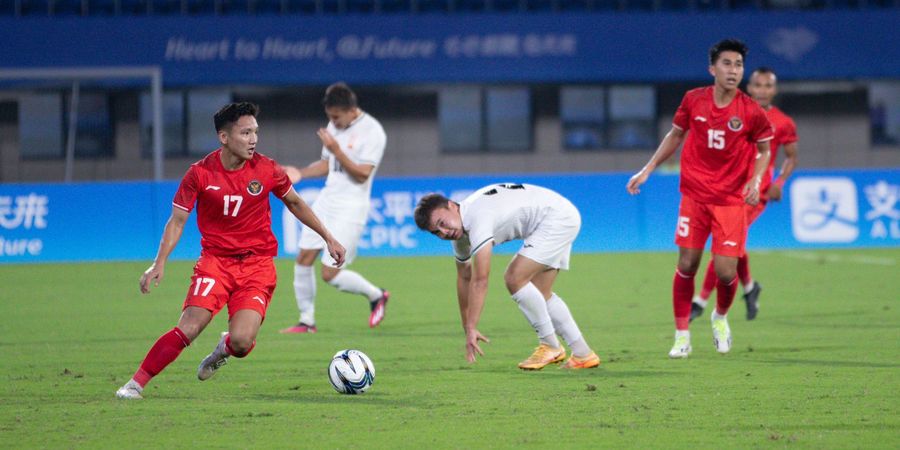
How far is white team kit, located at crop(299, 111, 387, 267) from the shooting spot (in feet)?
40.5

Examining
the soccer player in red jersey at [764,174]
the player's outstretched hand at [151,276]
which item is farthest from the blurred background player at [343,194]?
the player's outstretched hand at [151,276]

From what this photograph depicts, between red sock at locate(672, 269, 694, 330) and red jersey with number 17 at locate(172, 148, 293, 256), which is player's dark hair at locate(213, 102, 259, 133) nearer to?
red jersey with number 17 at locate(172, 148, 293, 256)

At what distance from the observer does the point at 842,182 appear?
21.1 metres

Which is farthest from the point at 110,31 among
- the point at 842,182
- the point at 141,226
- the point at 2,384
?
the point at 2,384

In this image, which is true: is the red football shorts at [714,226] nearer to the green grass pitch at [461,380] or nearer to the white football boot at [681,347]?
the white football boot at [681,347]

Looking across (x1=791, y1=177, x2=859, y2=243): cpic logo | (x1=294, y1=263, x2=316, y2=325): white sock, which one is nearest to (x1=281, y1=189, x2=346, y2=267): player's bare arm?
(x1=294, y1=263, x2=316, y2=325): white sock

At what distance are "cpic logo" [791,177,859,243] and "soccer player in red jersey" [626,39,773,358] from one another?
39.0ft

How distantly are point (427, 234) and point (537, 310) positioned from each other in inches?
484

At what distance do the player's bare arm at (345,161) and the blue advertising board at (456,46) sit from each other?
58.3 feet

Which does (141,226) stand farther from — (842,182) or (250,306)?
(250,306)

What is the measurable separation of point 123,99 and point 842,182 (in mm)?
17432

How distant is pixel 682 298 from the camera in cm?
985

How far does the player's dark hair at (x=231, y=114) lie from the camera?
7988mm

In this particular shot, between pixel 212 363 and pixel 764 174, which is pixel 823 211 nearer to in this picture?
pixel 764 174
